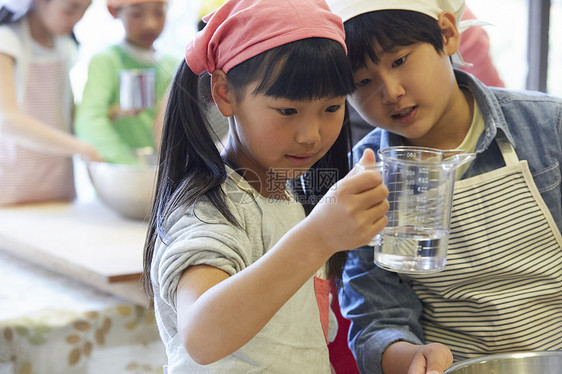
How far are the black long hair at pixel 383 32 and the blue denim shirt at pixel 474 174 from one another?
157 millimetres

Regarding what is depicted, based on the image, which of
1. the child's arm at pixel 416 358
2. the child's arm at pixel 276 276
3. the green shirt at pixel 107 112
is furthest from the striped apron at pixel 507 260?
the green shirt at pixel 107 112

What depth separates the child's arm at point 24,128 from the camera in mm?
1625

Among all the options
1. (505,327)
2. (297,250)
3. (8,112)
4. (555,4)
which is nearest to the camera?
(297,250)

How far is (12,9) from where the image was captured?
166 cm

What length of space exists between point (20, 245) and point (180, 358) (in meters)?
0.80

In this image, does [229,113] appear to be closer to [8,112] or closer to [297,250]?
[297,250]

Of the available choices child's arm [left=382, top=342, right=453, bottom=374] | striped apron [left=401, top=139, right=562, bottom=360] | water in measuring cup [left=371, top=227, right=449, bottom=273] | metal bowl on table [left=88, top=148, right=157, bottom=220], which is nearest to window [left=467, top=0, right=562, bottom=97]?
metal bowl on table [left=88, top=148, right=157, bottom=220]

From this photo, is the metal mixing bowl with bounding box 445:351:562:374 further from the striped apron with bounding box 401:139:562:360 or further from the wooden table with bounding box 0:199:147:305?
the wooden table with bounding box 0:199:147:305

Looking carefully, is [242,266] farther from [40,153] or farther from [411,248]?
[40,153]

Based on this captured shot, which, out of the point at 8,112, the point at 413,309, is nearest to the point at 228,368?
the point at 413,309

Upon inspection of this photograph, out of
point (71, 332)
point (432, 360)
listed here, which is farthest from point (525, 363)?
point (71, 332)

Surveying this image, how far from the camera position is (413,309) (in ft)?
2.96

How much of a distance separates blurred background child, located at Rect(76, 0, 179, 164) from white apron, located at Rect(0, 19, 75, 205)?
0.32ft

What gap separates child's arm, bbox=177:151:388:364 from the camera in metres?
0.55
